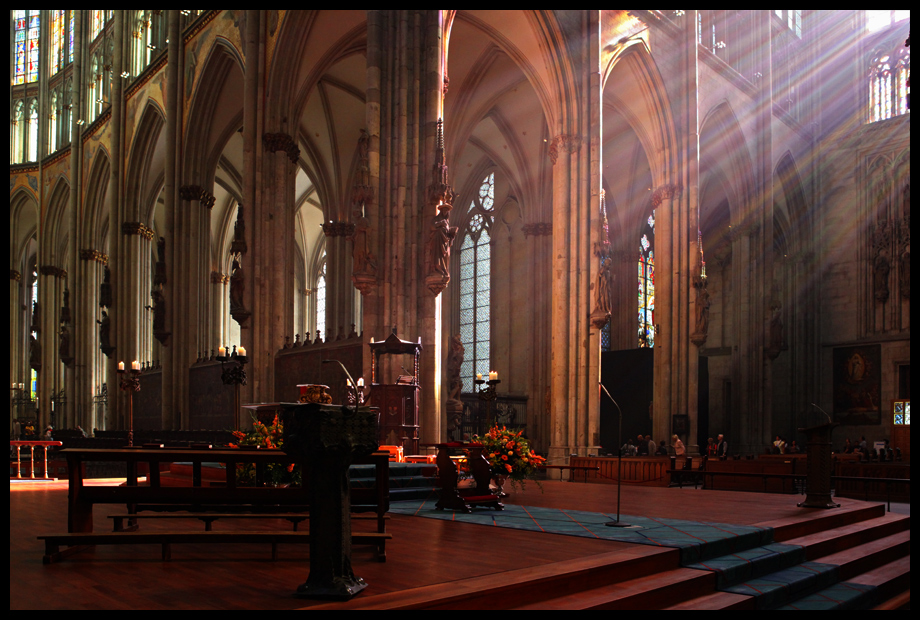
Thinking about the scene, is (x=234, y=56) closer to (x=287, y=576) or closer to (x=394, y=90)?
(x=394, y=90)

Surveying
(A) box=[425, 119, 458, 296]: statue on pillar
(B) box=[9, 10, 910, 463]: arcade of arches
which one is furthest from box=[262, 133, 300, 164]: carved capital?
(A) box=[425, 119, 458, 296]: statue on pillar

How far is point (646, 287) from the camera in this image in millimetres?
32812

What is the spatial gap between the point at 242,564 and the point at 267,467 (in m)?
2.30

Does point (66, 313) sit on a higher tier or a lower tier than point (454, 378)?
higher

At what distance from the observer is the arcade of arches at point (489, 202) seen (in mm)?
19078

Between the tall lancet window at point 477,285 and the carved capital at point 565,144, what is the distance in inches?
453

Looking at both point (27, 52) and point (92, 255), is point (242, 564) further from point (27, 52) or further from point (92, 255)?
point (27, 52)

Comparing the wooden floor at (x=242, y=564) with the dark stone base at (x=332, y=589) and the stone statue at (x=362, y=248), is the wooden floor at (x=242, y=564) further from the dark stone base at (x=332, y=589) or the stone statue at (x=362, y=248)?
the stone statue at (x=362, y=248)

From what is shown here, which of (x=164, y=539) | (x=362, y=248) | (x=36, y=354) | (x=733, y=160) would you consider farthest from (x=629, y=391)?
(x=36, y=354)

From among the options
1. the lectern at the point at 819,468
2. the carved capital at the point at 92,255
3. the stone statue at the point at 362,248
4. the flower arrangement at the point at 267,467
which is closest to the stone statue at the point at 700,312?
the stone statue at the point at 362,248

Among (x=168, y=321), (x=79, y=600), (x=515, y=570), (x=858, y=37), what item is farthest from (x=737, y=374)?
(x=79, y=600)

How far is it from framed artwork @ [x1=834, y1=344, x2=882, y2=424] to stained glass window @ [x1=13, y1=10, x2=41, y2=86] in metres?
40.2

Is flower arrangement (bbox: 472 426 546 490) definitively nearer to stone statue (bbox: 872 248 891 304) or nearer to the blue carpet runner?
the blue carpet runner

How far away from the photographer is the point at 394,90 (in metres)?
15.9
